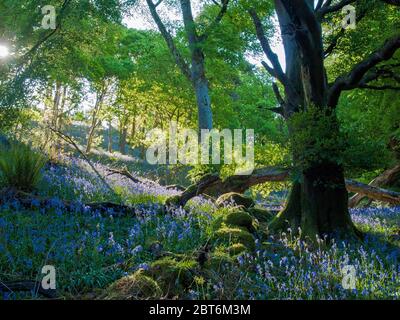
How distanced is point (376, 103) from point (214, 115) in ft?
41.4

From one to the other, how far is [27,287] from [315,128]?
16.2 feet

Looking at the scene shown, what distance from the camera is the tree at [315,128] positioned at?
739cm

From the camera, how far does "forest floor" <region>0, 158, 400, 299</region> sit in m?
4.88

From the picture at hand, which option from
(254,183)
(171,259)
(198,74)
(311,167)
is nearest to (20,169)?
(171,259)

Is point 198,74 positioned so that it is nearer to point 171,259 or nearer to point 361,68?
point 361,68

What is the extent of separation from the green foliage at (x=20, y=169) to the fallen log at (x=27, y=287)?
15.0 ft

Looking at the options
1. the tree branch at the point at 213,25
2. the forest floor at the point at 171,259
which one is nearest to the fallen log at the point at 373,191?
the forest floor at the point at 171,259

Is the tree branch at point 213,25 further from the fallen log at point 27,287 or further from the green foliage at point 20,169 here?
the fallen log at point 27,287

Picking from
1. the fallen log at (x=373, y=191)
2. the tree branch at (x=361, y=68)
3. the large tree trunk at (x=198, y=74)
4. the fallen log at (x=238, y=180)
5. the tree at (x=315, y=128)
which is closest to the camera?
the tree branch at (x=361, y=68)

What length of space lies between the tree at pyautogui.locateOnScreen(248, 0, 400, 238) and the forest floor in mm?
696

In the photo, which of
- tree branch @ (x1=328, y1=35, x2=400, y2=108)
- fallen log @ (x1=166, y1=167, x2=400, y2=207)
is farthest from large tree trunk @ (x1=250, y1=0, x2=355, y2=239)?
fallen log @ (x1=166, y1=167, x2=400, y2=207)

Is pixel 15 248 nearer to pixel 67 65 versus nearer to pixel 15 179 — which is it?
pixel 15 179

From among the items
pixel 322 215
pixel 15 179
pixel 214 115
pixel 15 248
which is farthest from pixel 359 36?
pixel 214 115

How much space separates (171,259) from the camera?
567 centimetres
